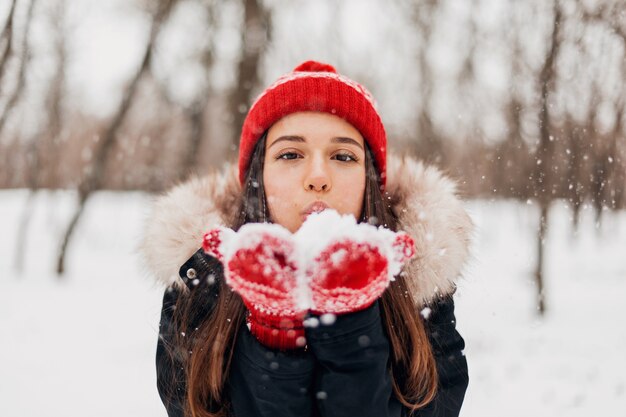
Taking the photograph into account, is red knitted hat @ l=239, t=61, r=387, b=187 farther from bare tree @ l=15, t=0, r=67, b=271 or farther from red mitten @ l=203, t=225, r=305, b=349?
bare tree @ l=15, t=0, r=67, b=271

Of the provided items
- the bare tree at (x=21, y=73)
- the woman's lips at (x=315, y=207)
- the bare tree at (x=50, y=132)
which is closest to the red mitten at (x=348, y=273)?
the woman's lips at (x=315, y=207)

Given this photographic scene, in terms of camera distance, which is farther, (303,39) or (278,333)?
(303,39)

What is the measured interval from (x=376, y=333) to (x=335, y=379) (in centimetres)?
16

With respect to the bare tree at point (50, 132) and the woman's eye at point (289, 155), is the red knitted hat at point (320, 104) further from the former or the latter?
the bare tree at point (50, 132)

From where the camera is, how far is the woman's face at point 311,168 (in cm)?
141

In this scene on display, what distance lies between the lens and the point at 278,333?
1257mm

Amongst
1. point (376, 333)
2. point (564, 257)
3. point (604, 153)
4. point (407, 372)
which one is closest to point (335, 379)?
point (376, 333)

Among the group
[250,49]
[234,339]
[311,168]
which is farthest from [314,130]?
[250,49]

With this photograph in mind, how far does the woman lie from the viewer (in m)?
1.22

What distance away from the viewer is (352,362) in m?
1.19

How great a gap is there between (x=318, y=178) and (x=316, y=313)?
40 centimetres

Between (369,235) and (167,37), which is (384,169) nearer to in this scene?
(369,235)

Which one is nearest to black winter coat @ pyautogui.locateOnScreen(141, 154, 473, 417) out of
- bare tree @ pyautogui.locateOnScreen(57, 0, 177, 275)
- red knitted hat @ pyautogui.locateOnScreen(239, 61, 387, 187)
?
red knitted hat @ pyautogui.locateOnScreen(239, 61, 387, 187)

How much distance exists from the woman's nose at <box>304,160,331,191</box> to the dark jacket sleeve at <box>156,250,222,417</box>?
408 mm
